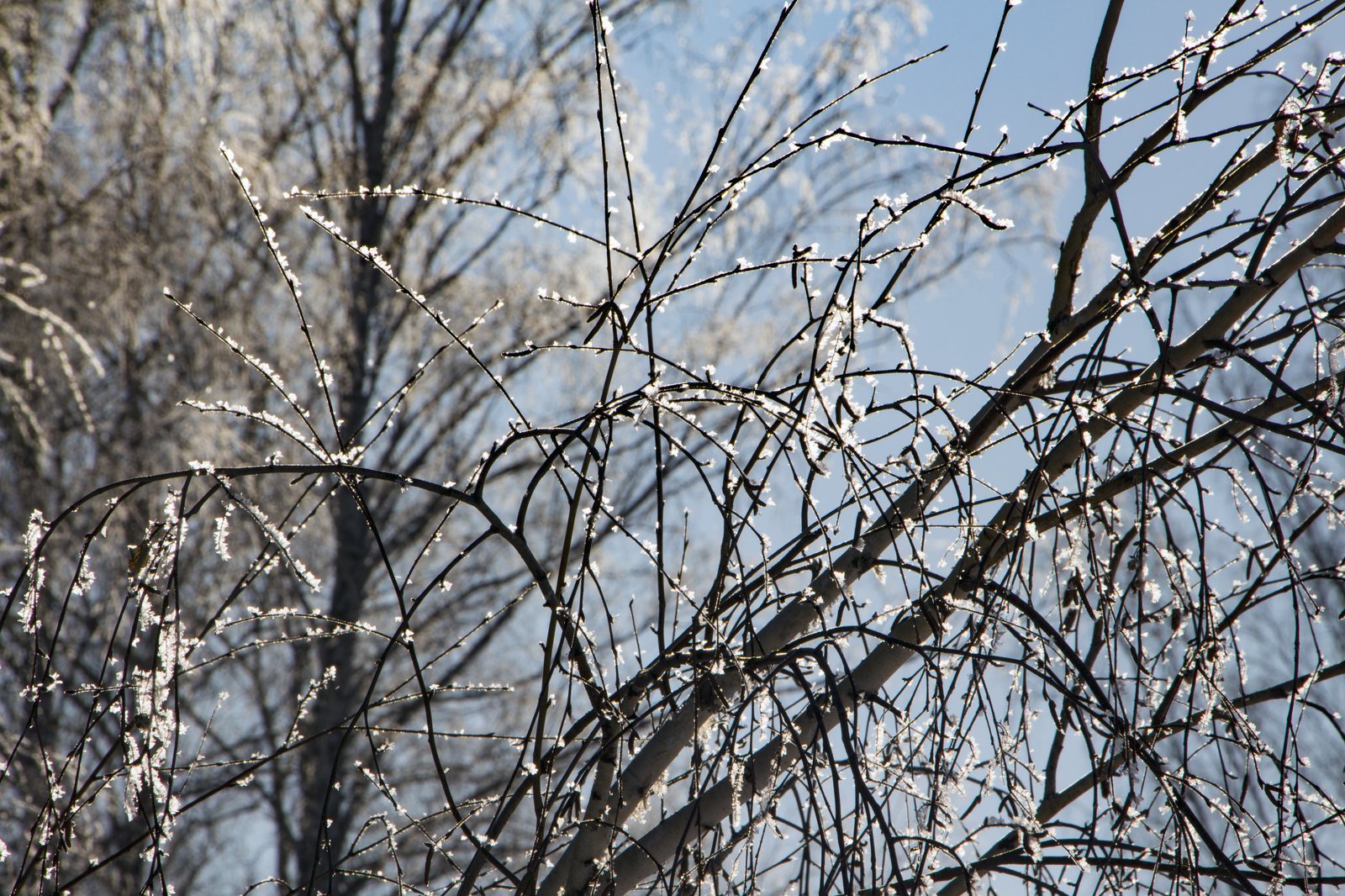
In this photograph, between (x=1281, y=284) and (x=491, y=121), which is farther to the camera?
(x=491, y=121)

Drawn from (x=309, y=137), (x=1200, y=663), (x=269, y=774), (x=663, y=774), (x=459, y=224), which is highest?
(x=309, y=137)

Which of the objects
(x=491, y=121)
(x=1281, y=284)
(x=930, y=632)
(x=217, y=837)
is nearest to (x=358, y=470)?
(x=930, y=632)

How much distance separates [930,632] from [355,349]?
3795 mm

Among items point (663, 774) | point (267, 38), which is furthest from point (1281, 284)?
point (267, 38)

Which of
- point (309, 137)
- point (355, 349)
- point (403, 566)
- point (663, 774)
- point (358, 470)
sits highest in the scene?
point (309, 137)

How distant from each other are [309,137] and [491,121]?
929 mm

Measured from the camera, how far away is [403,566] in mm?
5180

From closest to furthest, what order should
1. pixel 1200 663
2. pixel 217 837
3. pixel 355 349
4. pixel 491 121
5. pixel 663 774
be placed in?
pixel 1200 663 < pixel 663 774 < pixel 355 349 < pixel 491 121 < pixel 217 837

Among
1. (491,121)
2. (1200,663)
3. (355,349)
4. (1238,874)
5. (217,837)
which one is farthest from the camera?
(217,837)

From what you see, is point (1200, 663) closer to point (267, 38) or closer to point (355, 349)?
point (355, 349)

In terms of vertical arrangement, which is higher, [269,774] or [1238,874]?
[269,774]

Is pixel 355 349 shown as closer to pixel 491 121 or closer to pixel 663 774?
pixel 491 121

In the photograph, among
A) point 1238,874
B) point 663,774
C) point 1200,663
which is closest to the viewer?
point 1238,874

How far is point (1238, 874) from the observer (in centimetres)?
98
